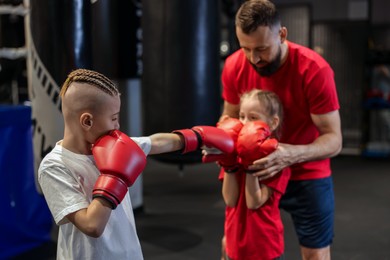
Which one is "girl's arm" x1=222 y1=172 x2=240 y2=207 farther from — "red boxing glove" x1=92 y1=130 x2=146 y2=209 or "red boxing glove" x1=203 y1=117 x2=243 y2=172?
"red boxing glove" x1=92 y1=130 x2=146 y2=209

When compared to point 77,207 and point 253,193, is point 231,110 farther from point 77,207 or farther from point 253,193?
point 77,207

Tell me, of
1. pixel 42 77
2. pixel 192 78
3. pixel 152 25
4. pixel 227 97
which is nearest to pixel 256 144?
pixel 227 97

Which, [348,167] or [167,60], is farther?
[348,167]

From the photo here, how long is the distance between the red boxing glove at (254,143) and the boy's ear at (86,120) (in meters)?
0.55

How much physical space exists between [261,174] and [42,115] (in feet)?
4.03

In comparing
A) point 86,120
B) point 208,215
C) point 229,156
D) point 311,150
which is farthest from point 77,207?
point 208,215

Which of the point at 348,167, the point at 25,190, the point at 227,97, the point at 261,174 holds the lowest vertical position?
the point at 348,167

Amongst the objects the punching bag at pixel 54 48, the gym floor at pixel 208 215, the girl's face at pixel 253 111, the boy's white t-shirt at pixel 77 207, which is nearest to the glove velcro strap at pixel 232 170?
the girl's face at pixel 253 111

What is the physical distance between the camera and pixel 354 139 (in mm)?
6059

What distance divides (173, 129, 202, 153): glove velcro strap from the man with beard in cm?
20

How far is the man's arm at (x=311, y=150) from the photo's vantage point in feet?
4.67

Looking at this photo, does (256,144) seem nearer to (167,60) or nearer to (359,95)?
(167,60)

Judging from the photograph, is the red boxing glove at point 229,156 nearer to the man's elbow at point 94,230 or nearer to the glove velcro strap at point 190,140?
the glove velcro strap at point 190,140

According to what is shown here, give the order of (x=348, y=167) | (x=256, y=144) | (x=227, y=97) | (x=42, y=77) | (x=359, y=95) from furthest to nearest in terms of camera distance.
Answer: (x=359, y=95) < (x=348, y=167) < (x=42, y=77) < (x=227, y=97) < (x=256, y=144)
